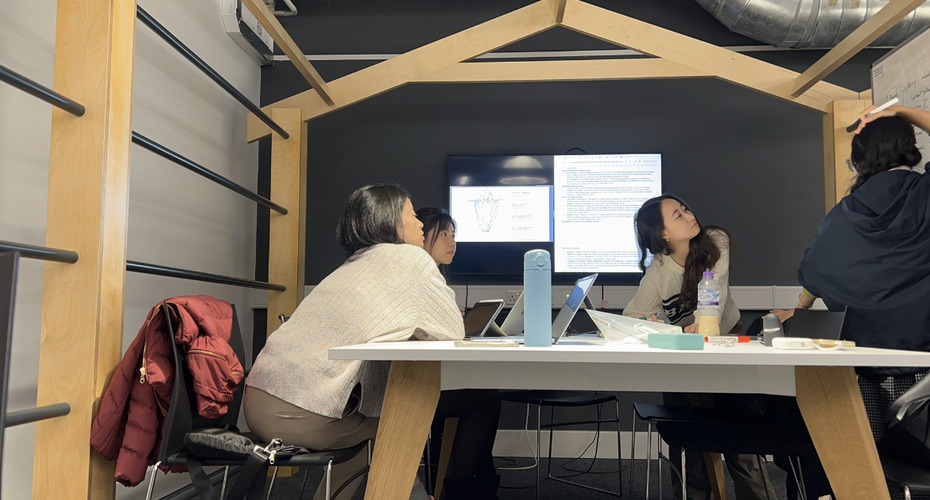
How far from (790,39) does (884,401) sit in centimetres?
298

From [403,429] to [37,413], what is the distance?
893mm

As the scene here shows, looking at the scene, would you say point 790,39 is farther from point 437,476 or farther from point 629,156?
point 437,476

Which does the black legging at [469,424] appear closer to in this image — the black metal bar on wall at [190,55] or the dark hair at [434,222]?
the dark hair at [434,222]

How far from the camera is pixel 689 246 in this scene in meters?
3.35

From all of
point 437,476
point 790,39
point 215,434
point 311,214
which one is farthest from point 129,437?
point 790,39

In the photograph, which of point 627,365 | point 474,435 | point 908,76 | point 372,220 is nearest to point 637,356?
point 627,365

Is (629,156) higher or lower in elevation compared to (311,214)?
higher

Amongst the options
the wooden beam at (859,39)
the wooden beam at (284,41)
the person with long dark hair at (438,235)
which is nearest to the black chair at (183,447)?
the wooden beam at (284,41)

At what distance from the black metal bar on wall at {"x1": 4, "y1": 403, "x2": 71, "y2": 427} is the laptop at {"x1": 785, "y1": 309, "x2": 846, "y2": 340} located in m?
2.08

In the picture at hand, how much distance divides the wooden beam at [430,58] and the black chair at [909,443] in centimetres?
251

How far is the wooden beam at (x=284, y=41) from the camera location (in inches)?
108

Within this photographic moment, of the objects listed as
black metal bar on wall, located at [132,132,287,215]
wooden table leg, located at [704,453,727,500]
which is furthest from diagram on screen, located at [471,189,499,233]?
wooden table leg, located at [704,453,727,500]

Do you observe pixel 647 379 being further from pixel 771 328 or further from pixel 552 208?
pixel 552 208

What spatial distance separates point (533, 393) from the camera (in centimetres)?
349
